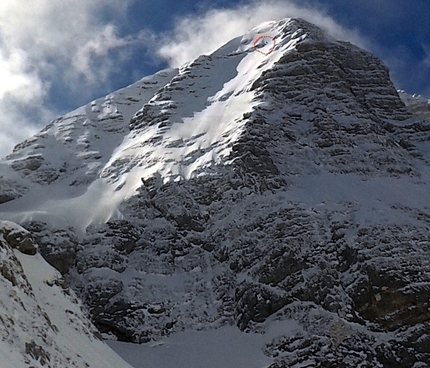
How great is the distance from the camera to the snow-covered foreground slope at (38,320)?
1627 centimetres

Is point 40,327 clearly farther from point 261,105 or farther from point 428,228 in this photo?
point 261,105

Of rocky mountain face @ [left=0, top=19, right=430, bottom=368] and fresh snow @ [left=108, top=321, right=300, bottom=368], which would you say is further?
rocky mountain face @ [left=0, top=19, right=430, bottom=368]

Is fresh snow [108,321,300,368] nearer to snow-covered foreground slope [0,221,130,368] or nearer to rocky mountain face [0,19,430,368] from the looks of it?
rocky mountain face [0,19,430,368]

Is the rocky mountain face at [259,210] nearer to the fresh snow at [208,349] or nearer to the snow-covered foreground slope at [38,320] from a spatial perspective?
the fresh snow at [208,349]

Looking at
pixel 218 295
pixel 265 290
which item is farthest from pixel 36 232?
pixel 265 290

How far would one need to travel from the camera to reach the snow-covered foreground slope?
1627 cm

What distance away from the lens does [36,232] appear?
51.6 metres

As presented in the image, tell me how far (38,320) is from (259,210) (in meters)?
33.9

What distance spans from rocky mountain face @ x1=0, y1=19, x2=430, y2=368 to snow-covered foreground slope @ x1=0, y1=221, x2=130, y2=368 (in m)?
19.7

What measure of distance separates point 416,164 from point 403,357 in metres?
25.3

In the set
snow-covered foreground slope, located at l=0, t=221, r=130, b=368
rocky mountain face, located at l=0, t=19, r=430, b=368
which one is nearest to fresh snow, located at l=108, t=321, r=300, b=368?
rocky mountain face, located at l=0, t=19, r=430, b=368

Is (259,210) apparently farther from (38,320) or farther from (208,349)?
(38,320)

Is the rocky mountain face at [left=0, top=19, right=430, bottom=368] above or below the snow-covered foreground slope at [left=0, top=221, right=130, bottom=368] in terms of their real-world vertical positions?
above

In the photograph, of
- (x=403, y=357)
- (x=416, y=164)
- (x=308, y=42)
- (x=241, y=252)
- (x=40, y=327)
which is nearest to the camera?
(x=40, y=327)
